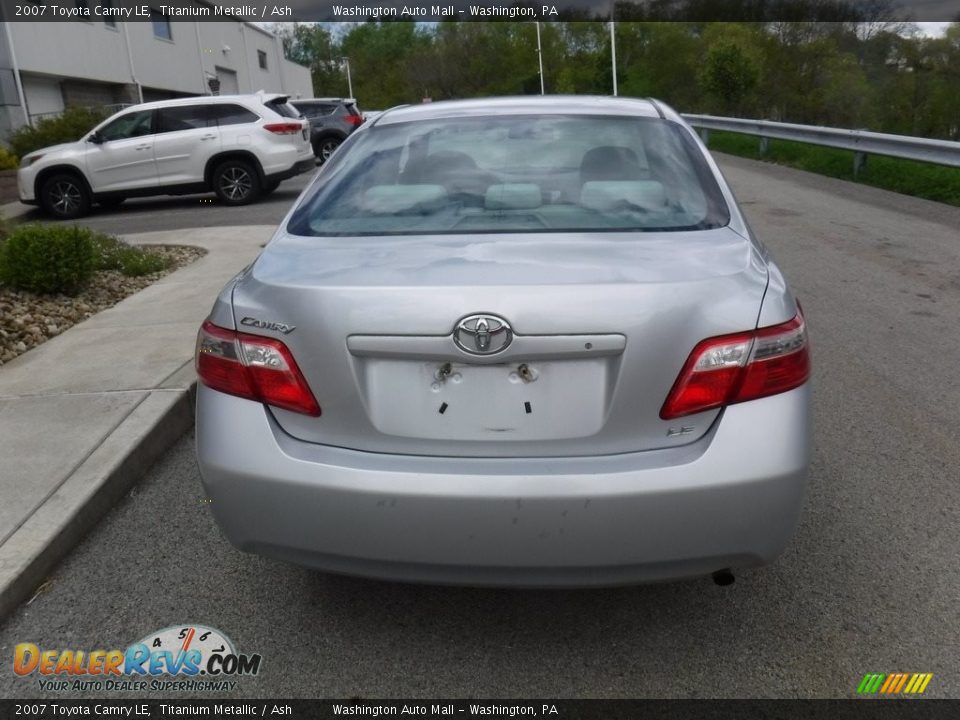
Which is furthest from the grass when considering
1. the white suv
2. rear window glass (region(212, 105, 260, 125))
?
rear window glass (region(212, 105, 260, 125))

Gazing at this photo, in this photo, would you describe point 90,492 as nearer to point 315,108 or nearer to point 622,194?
point 622,194

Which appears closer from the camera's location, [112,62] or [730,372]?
[730,372]

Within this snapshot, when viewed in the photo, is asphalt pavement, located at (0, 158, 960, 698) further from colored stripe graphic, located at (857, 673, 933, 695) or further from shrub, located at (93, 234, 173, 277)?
shrub, located at (93, 234, 173, 277)

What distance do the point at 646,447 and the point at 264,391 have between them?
1.06 m

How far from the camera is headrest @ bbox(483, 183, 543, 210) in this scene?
10.3 ft

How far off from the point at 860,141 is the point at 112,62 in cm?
2526

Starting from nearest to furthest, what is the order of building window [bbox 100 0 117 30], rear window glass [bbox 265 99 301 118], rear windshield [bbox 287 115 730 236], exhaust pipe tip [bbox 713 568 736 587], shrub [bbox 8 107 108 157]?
1. exhaust pipe tip [bbox 713 568 736 587]
2. rear windshield [bbox 287 115 730 236]
3. rear window glass [bbox 265 99 301 118]
4. shrub [bbox 8 107 108 157]
5. building window [bbox 100 0 117 30]

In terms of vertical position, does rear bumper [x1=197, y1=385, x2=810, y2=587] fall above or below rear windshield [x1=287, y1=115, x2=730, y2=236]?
below

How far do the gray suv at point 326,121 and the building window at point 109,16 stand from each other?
41.3ft

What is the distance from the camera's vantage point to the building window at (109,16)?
3042 centimetres

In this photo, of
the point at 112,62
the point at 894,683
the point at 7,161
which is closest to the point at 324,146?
the point at 7,161

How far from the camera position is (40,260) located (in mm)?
7457

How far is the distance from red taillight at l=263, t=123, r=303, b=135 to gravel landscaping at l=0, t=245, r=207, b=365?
6698 mm

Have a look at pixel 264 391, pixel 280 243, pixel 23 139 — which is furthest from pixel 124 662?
pixel 23 139
